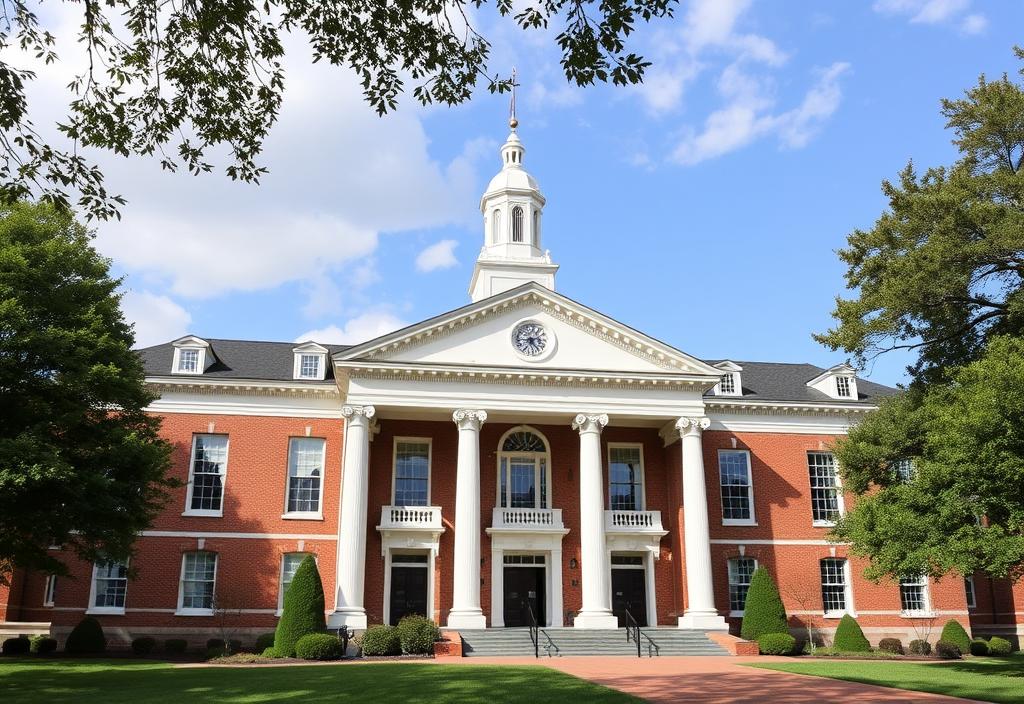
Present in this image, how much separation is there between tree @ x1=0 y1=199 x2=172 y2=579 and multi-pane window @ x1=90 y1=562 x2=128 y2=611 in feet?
28.6

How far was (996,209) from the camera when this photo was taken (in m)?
23.9

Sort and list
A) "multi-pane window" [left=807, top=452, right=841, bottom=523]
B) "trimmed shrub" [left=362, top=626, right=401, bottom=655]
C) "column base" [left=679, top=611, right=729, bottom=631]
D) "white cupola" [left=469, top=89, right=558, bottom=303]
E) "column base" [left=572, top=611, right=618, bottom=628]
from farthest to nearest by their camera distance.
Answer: "white cupola" [left=469, top=89, right=558, bottom=303]
"multi-pane window" [left=807, top=452, right=841, bottom=523]
"column base" [left=679, top=611, right=729, bottom=631]
"column base" [left=572, top=611, right=618, bottom=628]
"trimmed shrub" [left=362, top=626, right=401, bottom=655]

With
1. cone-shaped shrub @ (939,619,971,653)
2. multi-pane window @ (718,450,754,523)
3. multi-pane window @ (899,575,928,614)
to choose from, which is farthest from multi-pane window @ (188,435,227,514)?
cone-shaped shrub @ (939,619,971,653)

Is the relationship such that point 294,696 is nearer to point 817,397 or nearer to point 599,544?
point 599,544

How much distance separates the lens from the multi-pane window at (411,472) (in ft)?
113

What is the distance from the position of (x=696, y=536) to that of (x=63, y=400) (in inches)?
847

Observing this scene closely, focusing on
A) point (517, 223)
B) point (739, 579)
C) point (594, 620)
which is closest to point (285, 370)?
point (517, 223)

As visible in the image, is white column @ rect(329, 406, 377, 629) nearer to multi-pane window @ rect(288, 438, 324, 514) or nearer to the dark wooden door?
the dark wooden door

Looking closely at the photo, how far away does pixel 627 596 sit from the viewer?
115 ft

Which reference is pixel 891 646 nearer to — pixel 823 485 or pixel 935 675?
pixel 823 485

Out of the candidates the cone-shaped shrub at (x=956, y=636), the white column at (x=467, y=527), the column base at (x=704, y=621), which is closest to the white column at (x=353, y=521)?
the white column at (x=467, y=527)

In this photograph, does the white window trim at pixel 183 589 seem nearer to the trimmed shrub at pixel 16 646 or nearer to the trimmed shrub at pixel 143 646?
the trimmed shrub at pixel 143 646

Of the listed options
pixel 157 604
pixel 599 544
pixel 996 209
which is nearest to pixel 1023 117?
pixel 996 209

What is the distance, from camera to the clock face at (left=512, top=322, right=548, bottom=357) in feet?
110
